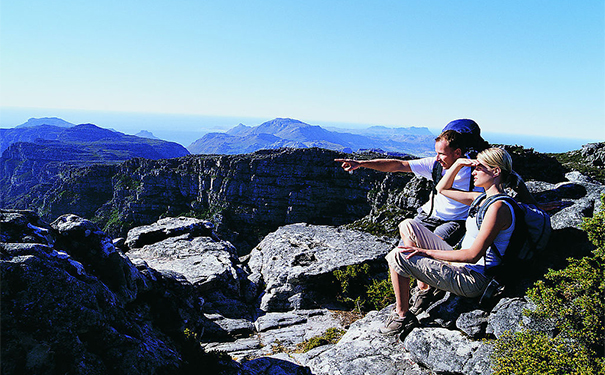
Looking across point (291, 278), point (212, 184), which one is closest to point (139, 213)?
point (212, 184)

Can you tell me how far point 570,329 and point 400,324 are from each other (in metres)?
4.13

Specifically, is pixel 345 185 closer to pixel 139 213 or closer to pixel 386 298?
pixel 139 213

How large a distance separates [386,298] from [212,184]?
145358 millimetres

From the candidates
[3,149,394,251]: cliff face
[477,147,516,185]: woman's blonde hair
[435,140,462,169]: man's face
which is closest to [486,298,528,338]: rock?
[477,147,516,185]: woman's blonde hair

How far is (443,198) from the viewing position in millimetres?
9695

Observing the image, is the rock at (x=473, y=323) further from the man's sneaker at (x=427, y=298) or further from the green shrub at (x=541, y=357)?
the green shrub at (x=541, y=357)

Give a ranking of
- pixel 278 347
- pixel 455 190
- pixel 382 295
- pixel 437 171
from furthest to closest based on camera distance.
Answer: pixel 382 295
pixel 278 347
pixel 437 171
pixel 455 190

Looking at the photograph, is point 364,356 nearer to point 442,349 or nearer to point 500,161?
point 442,349

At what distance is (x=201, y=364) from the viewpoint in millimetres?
8438

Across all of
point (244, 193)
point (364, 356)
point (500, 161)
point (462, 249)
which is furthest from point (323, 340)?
point (244, 193)

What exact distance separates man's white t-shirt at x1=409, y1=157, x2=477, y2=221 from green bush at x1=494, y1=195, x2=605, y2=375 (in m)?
2.83

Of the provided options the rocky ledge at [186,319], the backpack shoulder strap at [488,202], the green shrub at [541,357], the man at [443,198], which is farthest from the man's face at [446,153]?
the green shrub at [541,357]

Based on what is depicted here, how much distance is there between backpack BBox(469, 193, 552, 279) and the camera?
7125mm

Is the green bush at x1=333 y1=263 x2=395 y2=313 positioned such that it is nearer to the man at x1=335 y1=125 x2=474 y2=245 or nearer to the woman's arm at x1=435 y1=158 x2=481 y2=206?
the man at x1=335 y1=125 x2=474 y2=245
